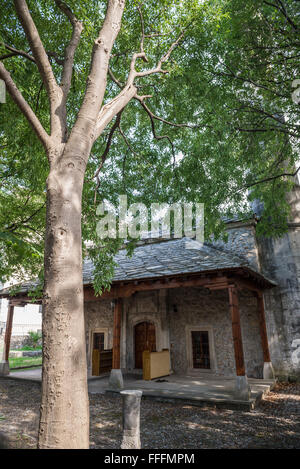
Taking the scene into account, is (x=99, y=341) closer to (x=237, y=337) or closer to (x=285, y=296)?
(x=237, y=337)

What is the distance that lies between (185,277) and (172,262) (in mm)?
1438

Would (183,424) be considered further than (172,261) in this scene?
No

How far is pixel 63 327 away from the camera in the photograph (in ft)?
7.81

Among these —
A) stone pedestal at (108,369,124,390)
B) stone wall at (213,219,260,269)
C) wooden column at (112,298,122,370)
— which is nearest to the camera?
stone pedestal at (108,369,124,390)

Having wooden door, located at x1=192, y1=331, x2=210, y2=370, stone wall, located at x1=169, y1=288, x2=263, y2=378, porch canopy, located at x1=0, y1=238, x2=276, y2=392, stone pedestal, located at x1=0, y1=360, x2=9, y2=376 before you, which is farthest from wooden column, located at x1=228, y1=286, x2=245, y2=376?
stone pedestal, located at x1=0, y1=360, x2=9, y2=376

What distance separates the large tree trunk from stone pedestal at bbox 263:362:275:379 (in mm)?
8683

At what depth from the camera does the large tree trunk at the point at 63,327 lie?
2.21 m

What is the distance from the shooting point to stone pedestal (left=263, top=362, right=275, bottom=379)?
30.3ft

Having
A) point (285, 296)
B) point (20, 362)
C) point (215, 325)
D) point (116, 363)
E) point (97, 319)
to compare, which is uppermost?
point (285, 296)

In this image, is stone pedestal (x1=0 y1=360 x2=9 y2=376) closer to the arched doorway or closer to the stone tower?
the arched doorway

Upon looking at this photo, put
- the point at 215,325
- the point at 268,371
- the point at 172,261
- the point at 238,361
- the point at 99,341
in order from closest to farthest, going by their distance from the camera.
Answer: the point at 238,361 → the point at 268,371 → the point at 172,261 → the point at 215,325 → the point at 99,341

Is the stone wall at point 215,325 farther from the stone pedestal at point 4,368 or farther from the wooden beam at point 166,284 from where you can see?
the stone pedestal at point 4,368

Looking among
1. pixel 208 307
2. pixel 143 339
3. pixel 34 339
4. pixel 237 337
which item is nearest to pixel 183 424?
pixel 237 337

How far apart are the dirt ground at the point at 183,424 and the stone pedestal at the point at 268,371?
4.70 feet
